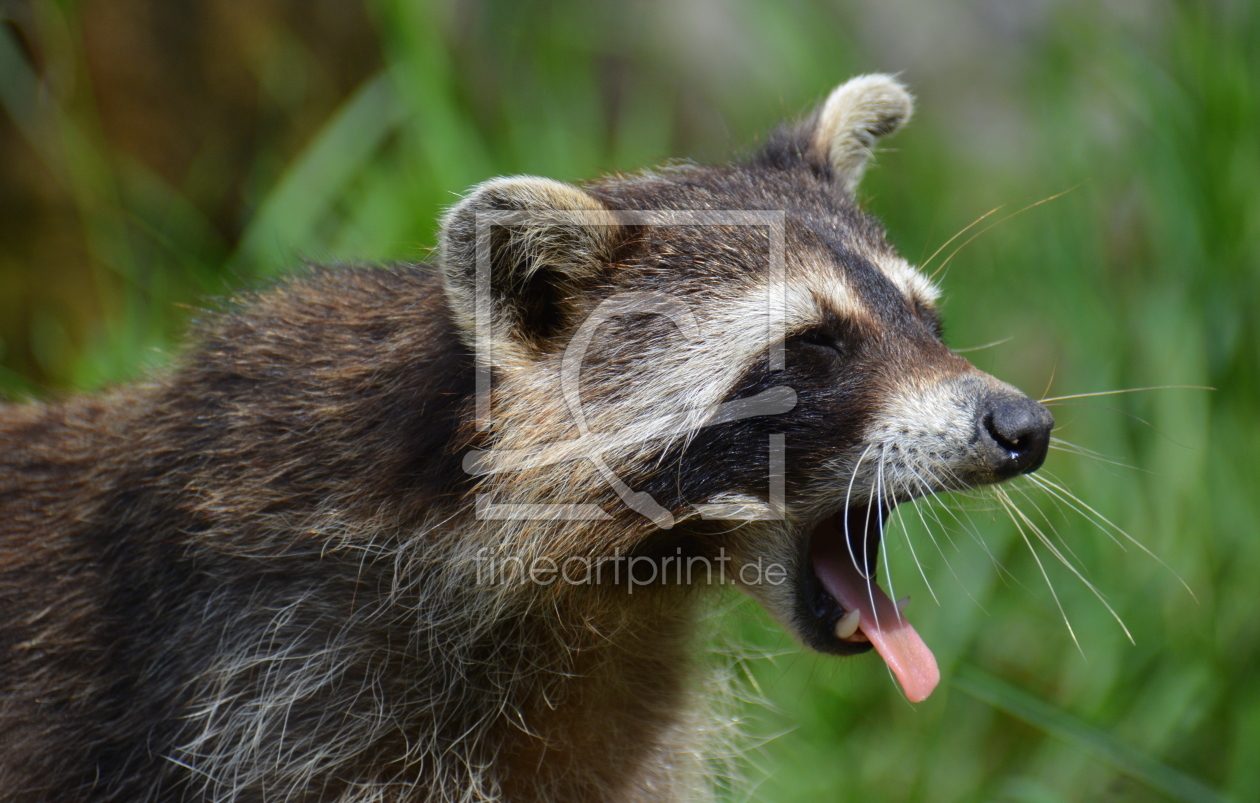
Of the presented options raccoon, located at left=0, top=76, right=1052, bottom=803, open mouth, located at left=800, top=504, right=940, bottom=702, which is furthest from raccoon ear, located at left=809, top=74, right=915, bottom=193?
open mouth, located at left=800, top=504, right=940, bottom=702

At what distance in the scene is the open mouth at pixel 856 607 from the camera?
9.15 ft

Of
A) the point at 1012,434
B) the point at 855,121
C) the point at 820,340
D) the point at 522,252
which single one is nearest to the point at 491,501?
the point at 522,252

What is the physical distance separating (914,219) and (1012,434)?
11.4 feet

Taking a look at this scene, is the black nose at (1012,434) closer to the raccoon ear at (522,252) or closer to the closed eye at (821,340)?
the closed eye at (821,340)

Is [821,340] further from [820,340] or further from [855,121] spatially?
[855,121]

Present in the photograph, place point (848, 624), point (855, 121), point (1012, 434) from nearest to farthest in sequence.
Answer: point (1012, 434), point (848, 624), point (855, 121)

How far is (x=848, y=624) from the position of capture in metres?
2.81

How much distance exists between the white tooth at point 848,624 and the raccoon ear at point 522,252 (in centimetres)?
104

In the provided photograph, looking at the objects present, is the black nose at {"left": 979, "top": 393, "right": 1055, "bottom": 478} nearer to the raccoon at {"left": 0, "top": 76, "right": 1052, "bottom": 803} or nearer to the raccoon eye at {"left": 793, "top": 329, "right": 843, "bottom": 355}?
the raccoon at {"left": 0, "top": 76, "right": 1052, "bottom": 803}

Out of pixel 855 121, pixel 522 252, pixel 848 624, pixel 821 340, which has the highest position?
pixel 855 121

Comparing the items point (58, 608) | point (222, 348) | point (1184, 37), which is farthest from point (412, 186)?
point (1184, 37)

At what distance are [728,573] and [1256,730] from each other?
2.55 metres

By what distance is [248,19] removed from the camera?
6.58 m

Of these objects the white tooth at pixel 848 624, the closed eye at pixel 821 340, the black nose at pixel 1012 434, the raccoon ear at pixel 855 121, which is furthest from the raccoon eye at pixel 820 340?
the raccoon ear at pixel 855 121
